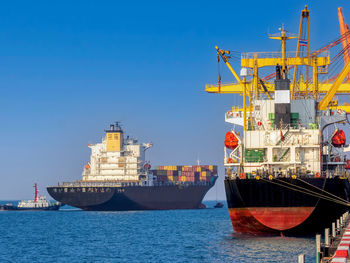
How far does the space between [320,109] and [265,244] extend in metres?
15.2

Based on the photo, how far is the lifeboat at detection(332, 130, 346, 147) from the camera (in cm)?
4431

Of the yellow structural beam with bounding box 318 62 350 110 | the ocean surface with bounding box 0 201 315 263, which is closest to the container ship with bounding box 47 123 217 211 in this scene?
the ocean surface with bounding box 0 201 315 263

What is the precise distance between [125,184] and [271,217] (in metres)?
60.4

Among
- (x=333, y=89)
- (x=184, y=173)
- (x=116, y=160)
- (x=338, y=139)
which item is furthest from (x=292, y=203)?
(x=184, y=173)

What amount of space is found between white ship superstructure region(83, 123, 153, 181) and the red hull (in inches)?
2377

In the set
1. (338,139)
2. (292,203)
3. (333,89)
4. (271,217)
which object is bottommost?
(271,217)

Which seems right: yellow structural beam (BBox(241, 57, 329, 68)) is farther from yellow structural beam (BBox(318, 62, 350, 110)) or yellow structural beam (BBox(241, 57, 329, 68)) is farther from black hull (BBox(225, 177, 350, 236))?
black hull (BBox(225, 177, 350, 236))

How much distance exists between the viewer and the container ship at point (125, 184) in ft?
313

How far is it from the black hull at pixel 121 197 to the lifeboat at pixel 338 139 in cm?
5433

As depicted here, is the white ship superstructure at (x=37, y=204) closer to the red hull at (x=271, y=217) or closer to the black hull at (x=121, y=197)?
the black hull at (x=121, y=197)

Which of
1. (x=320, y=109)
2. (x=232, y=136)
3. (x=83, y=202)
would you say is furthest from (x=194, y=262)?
(x=83, y=202)

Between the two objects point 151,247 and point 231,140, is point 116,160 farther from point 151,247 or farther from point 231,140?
point 151,247

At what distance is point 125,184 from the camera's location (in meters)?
97.2

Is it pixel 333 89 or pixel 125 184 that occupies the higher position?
pixel 333 89
